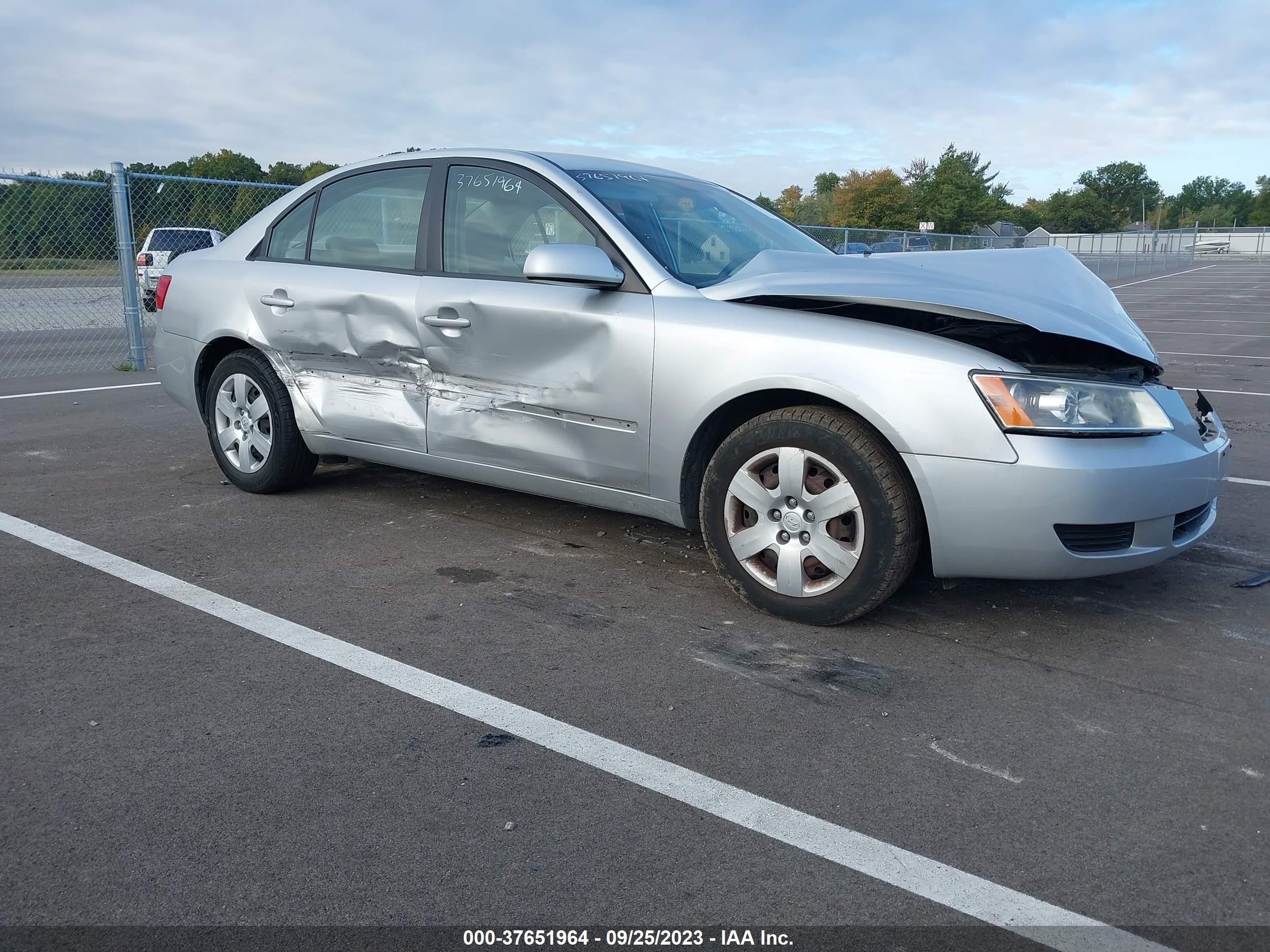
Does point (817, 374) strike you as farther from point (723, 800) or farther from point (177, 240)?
point (177, 240)

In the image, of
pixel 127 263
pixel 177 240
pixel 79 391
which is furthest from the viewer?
pixel 177 240

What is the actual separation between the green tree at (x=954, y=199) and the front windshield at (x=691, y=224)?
168 ft

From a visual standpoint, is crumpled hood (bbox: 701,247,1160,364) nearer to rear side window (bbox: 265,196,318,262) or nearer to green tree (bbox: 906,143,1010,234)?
rear side window (bbox: 265,196,318,262)

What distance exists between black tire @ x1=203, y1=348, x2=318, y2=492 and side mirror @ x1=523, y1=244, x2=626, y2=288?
1.87 m

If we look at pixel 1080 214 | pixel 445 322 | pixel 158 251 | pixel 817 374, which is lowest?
pixel 817 374

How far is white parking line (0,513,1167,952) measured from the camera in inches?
84.5

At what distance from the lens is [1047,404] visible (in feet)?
10.9

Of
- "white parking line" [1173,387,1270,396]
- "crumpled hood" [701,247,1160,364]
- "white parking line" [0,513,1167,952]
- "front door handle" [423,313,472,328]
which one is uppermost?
"crumpled hood" [701,247,1160,364]

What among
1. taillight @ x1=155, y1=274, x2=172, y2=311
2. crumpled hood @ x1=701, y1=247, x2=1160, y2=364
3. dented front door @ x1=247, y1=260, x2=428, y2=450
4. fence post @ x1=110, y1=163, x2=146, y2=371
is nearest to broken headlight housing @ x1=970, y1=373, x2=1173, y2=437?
crumpled hood @ x1=701, y1=247, x2=1160, y2=364

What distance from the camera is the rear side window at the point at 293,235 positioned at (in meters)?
5.16

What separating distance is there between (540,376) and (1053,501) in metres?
1.95

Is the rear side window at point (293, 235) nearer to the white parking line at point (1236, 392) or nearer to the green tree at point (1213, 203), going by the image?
the white parking line at point (1236, 392)

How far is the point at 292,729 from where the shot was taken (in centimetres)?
293

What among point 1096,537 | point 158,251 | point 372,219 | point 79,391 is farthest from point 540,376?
point 158,251
